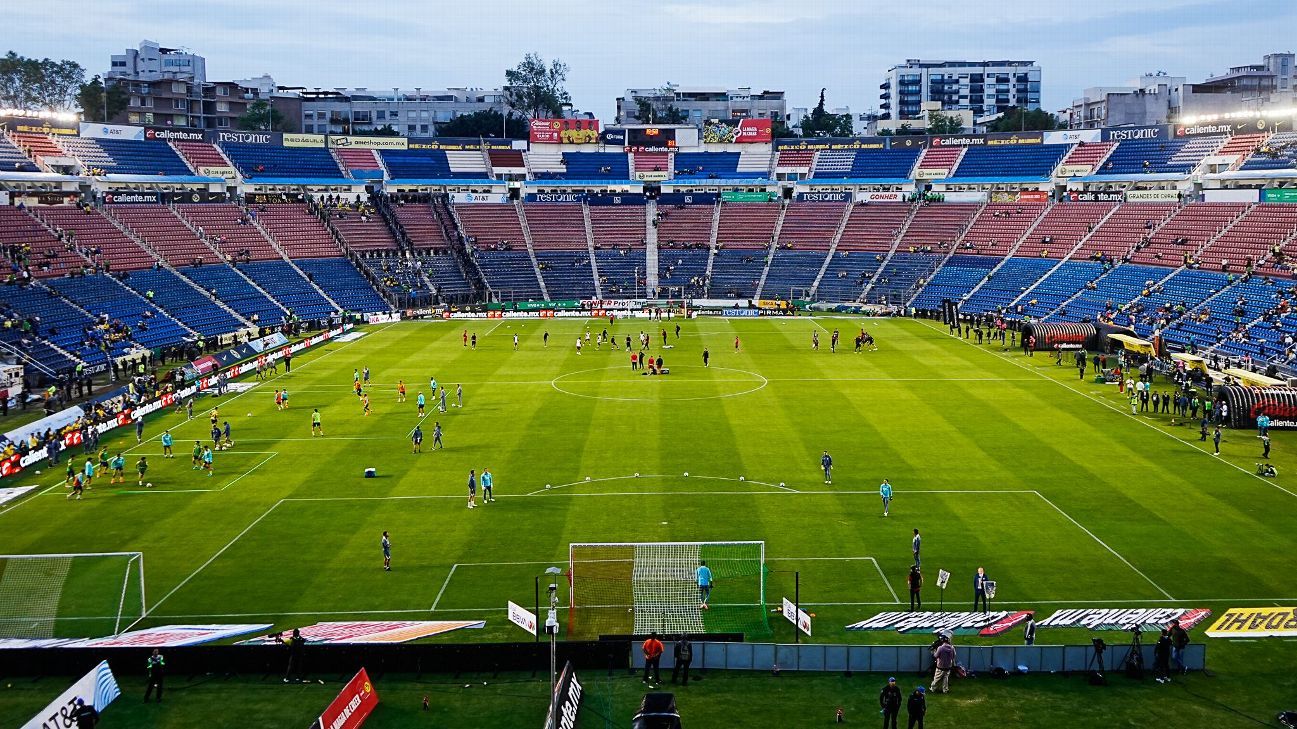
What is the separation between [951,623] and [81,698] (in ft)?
62.2

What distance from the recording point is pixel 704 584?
29.5 m

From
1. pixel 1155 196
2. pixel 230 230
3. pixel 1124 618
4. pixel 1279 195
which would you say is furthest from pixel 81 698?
pixel 1155 196

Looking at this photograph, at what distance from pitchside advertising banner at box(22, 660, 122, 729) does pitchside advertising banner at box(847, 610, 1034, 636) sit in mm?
16810

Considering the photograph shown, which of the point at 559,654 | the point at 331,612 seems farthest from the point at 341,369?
the point at 559,654

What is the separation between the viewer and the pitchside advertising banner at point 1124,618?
26.2 metres

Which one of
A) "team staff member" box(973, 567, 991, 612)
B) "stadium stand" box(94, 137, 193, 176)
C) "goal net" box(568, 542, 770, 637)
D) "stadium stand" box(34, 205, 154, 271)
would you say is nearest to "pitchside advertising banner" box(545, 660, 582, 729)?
"goal net" box(568, 542, 770, 637)

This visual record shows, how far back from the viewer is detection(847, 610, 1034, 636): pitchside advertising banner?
2659cm

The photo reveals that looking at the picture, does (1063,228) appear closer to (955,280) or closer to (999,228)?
(999,228)

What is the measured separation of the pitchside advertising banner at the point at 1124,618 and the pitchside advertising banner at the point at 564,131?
11726cm

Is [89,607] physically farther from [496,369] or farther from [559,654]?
[496,369]

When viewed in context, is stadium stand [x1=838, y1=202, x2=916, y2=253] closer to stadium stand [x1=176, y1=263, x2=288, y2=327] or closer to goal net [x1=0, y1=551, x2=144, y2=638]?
stadium stand [x1=176, y1=263, x2=288, y2=327]

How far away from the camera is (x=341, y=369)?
7144 centimetres

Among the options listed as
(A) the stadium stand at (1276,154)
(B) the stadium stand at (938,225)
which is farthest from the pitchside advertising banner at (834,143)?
(A) the stadium stand at (1276,154)

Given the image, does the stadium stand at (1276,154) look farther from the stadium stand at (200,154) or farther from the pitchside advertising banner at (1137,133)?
the stadium stand at (200,154)
